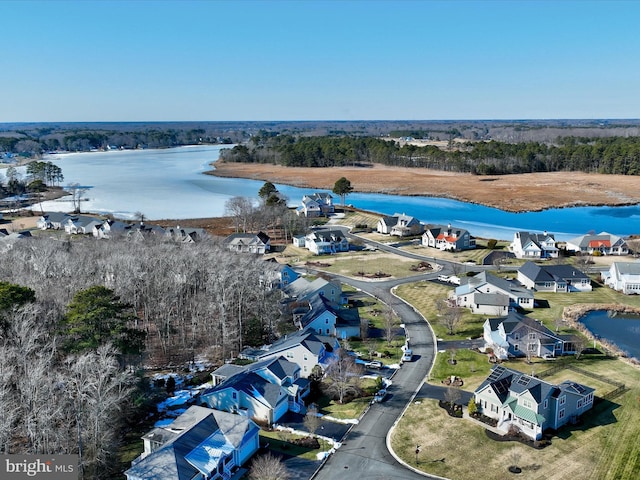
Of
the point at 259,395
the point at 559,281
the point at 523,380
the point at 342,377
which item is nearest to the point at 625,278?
the point at 559,281

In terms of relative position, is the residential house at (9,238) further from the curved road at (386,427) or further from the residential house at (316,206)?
the residential house at (316,206)

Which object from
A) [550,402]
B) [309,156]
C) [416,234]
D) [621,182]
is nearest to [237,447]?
[550,402]

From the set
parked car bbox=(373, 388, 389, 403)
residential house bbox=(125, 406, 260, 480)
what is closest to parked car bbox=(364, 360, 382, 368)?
parked car bbox=(373, 388, 389, 403)

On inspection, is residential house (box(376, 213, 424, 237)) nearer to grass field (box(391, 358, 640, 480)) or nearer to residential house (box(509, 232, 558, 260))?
residential house (box(509, 232, 558, 260))

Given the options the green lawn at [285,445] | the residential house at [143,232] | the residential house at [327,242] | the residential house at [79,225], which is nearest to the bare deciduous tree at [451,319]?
the green lawn at [285,445]

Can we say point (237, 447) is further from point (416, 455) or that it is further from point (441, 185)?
point (441, 185)
